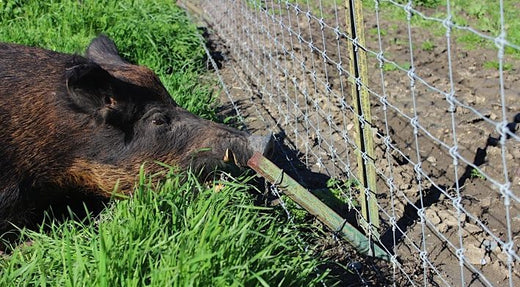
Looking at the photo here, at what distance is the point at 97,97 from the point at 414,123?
1.72m

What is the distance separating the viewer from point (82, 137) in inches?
146

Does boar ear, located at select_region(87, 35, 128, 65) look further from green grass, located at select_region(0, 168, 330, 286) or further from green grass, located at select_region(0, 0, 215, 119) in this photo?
green grass, located at select_region(0, 168, 330, 286)

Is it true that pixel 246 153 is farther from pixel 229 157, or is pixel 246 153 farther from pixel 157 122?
pixel 157 122

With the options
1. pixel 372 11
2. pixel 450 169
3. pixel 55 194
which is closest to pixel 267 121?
pixel 450 169

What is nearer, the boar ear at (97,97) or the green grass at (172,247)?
the green grass at (172,247)

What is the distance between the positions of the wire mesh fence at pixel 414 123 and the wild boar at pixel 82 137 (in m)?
0.64

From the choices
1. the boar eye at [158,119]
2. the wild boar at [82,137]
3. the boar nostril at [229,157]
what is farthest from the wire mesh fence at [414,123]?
the boar eye at [158,119]

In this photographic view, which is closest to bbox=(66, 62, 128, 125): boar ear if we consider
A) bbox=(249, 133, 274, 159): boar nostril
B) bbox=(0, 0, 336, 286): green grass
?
bbox=(0, 0, 336, 286): green grass

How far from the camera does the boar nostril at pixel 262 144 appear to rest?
12.2 feet

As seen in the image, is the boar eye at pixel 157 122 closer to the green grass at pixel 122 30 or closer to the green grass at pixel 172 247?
the green grass at pixel 172 247

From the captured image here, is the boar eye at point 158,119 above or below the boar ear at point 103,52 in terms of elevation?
above

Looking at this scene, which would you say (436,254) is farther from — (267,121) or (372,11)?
(372,11)

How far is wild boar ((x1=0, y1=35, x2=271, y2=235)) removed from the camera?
142 inches

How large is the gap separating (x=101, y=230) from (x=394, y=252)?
4.38 ft
